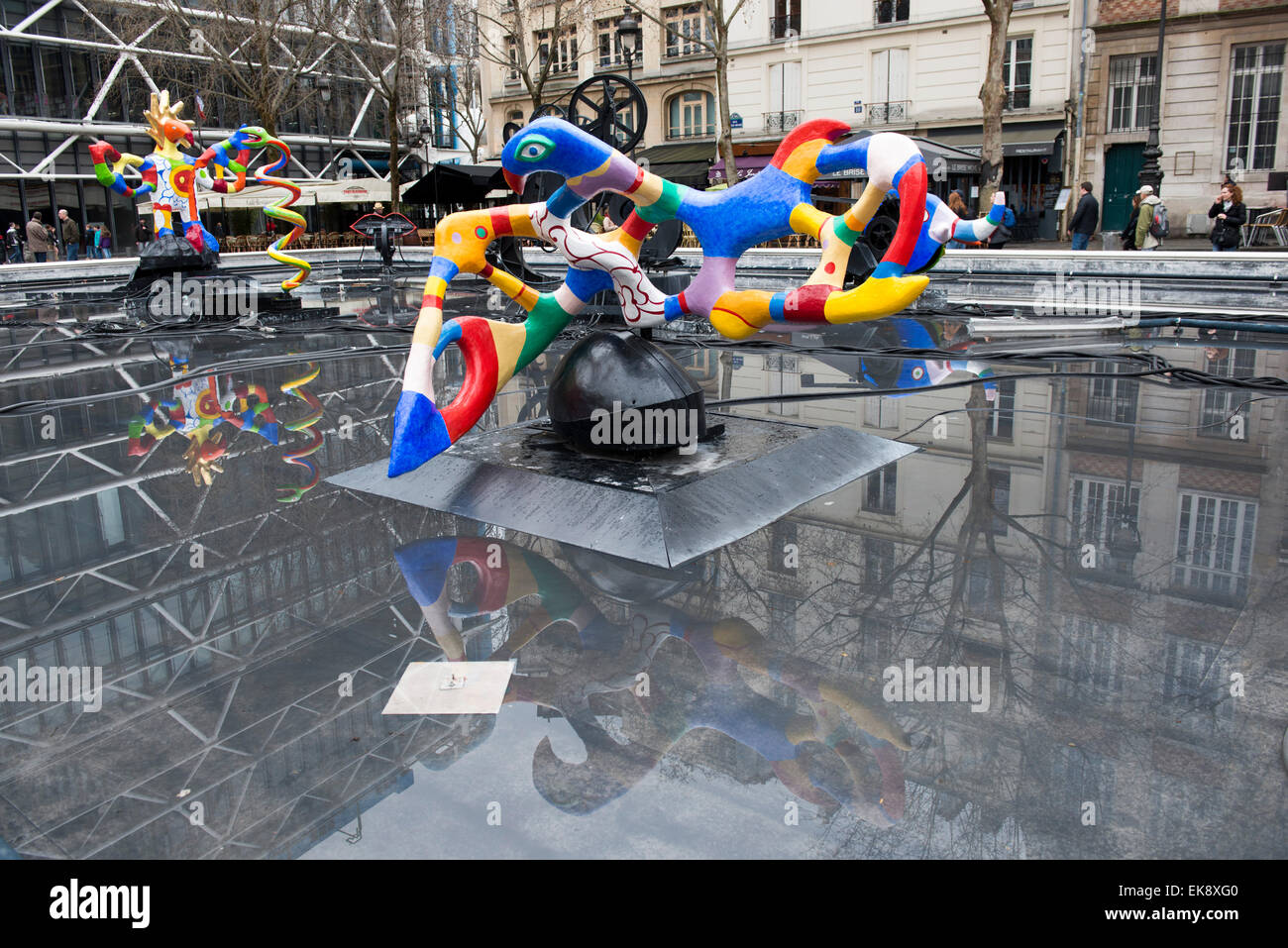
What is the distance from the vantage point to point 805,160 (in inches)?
233

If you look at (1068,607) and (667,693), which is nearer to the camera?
(667,693)

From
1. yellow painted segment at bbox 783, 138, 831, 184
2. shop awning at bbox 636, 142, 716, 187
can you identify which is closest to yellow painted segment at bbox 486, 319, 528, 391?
yellow painted segment at bbox 783, 138, 831, 184

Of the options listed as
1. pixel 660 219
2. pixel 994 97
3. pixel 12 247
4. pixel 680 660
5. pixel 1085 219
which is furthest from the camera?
pixel 12 247

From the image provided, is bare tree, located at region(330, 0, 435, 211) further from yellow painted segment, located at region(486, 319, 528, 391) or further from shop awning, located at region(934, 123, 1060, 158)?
yellow painted segment, located at region(486, 319, 528, 391)

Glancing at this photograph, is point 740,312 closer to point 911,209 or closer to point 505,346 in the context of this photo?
point 911,209

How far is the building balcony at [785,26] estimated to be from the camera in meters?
35.2

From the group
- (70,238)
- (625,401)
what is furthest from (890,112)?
(625,401)

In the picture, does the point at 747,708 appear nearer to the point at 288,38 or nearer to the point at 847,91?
the point at 847,91

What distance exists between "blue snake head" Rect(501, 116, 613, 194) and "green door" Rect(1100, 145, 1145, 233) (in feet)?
88.8

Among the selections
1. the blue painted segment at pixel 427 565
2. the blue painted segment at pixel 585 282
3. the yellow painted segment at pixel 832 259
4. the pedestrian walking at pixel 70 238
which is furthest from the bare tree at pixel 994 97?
the pedestrian walking at pixel 70 238

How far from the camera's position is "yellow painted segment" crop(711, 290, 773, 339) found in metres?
5.88

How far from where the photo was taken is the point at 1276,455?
664 centimetres

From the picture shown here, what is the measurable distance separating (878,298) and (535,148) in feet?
7.19

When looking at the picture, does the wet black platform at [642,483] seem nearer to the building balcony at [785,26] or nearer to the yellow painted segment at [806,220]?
the yellow painted segment at [806,220]
